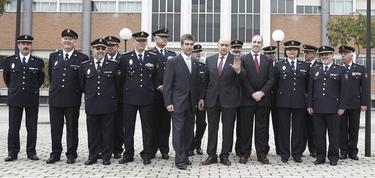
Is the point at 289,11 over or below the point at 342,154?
over

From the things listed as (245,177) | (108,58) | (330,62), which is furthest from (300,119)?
(108,58)

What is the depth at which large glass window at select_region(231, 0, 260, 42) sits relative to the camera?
4112 centimetres

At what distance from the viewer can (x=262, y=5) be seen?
41.1 metres

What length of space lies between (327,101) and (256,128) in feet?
4.53

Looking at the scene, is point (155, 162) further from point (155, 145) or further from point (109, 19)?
point (109, 19)

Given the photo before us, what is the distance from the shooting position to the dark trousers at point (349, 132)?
33.1ft

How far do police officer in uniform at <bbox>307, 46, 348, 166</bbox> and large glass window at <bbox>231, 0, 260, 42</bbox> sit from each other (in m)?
31.8

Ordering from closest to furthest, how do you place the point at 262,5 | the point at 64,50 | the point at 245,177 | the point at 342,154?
the point at 245,177 → the point at 64,50 → the point at 342,154 → the point at 262,5

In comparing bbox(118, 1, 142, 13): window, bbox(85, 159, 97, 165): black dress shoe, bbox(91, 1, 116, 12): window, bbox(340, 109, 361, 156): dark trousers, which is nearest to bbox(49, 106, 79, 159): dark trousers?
bbox(85, 159, 97, 165): black dress shoe

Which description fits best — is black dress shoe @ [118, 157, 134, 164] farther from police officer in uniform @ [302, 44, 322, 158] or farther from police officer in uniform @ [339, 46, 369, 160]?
police officer in uniform @ [339, 46, 369, 160]

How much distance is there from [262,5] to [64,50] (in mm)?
33385

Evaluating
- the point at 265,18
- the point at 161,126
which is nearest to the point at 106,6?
the point at 265,18

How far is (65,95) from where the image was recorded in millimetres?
9062

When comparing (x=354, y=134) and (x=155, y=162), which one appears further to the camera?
(x=354, y=134)
